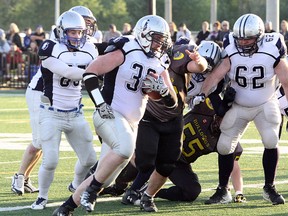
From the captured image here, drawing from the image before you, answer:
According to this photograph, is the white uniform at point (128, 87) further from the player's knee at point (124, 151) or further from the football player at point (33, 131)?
the football player at point (33, 131)

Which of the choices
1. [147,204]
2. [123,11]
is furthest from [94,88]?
[123,11]

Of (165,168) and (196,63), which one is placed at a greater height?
(196,63)

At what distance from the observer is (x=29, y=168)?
362 inches

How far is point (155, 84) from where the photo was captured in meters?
7.40

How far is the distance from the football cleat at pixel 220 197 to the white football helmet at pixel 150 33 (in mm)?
1595

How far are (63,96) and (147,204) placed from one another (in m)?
1.18

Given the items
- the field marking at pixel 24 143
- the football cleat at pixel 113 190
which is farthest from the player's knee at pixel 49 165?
the field marking at pixel 24 143

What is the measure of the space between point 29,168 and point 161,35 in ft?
7.71

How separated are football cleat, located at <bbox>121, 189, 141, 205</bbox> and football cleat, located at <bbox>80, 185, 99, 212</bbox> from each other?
1.16 meters

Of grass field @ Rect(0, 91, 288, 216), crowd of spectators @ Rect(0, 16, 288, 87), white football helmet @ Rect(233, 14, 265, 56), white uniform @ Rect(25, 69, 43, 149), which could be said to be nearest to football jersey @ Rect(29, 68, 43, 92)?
white uniform @ Rect(25, 69, 43, 149)

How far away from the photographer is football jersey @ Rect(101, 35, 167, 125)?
7.51 m

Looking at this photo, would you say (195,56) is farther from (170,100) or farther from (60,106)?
(60,106)

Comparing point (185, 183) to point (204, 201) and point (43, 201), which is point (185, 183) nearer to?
point (204, 201)

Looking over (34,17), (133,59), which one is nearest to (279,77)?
(133,59)
